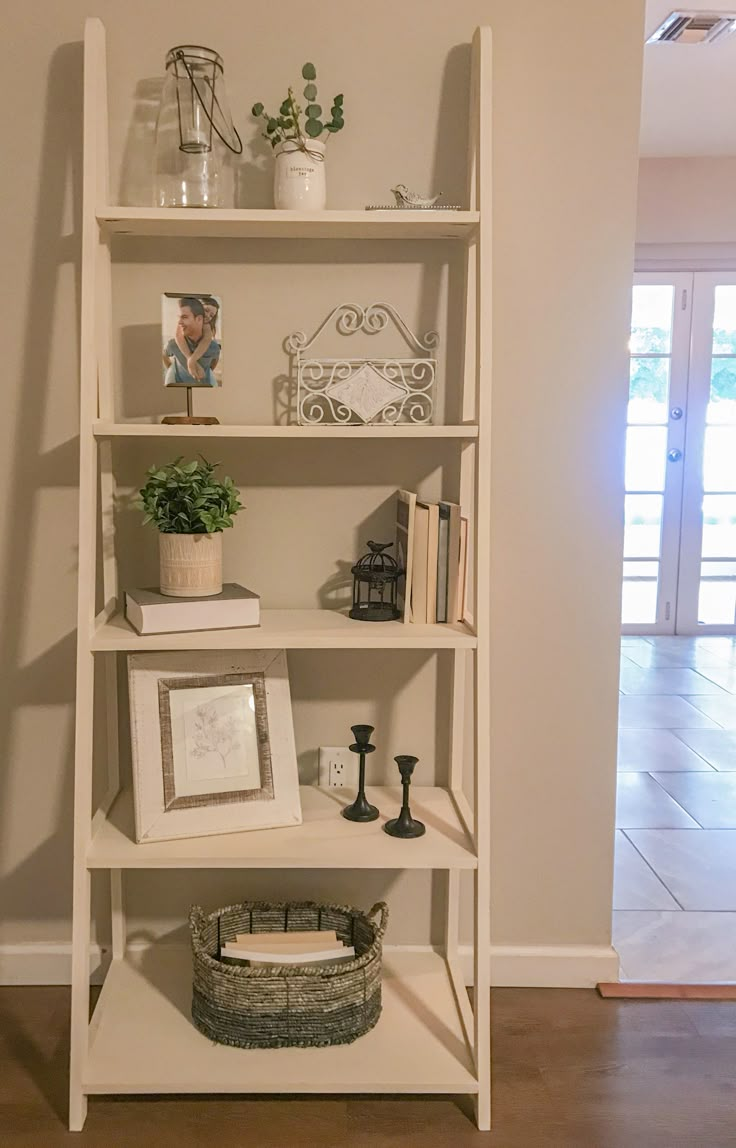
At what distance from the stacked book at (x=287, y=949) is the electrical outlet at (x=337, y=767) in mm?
298

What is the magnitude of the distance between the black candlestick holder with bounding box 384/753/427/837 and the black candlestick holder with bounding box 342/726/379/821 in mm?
49

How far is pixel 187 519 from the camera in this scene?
1715 millimetres

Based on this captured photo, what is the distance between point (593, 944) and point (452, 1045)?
47cm

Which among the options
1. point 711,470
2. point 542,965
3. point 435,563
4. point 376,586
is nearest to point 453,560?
point 435,563

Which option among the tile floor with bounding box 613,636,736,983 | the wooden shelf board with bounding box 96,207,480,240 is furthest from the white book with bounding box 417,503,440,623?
the tile floor with bounding box 613,636,736,983

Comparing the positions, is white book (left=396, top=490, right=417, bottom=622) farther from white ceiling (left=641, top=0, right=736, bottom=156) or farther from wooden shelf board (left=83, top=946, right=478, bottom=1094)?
white ceiling (left=641, top=0, right=736, bottom=156)

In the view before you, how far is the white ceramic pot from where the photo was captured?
1.70m

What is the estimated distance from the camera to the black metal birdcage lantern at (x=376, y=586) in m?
1.83

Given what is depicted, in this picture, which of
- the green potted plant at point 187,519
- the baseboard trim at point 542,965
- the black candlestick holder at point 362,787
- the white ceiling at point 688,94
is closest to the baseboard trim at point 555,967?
the baseboard trim at point 542,965

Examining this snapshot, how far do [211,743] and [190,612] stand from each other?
0.92 ft

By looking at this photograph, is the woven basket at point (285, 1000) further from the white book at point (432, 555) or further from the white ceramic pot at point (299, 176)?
the white ceramic pot at point (299, 176)

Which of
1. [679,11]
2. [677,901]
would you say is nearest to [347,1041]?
[677,901]

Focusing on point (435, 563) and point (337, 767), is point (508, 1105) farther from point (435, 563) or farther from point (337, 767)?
point (435, 563)

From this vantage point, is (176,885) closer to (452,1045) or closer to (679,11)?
(452,1045)
